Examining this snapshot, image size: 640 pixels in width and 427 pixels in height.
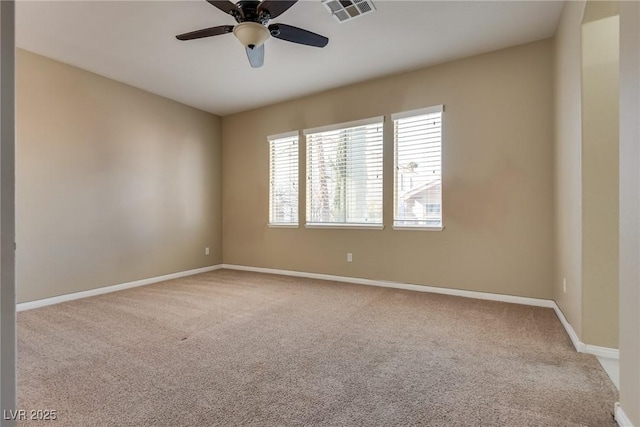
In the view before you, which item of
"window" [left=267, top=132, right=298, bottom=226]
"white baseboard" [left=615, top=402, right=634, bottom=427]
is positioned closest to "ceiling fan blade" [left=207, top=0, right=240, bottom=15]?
"window" [left=267, top=132, right=298, bottom=226]

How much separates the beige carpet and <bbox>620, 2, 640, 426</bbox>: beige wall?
309 millimetres

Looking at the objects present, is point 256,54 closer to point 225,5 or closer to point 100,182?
point 225,5

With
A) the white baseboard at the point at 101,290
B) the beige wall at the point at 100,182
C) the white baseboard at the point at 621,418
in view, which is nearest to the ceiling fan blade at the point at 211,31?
the beige wall at the point at 100,182

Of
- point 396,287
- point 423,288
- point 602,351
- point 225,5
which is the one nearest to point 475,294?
point 423,288

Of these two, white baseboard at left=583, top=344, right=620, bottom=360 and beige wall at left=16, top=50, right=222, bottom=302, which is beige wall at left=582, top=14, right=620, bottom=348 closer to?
white baseboard at left=583, top=344, right=620, bottom=360

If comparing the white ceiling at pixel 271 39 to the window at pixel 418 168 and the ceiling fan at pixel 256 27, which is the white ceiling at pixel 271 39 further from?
the window at pixel 418 168

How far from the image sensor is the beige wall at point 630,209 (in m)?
1.28

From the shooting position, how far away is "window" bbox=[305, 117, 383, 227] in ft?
14.0

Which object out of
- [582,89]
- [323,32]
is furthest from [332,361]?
[323,32]

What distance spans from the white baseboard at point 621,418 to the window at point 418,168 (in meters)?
2.46

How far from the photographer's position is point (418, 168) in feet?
12.8

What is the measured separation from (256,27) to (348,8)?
2.82 feet

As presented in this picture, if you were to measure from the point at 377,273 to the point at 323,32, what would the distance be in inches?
116

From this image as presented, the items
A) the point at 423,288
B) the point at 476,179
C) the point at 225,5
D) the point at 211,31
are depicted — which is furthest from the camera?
the point at 423,288
